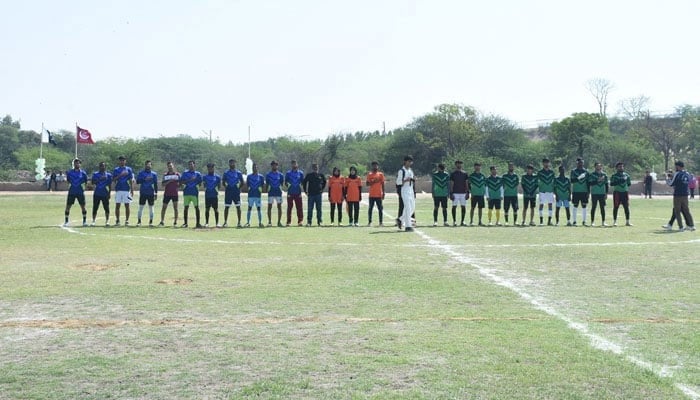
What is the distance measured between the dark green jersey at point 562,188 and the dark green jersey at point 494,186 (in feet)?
5.32

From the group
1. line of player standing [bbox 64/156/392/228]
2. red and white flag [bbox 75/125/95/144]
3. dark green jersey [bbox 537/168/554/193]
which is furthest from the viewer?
red and white flag [bbox 75/125/95/144]

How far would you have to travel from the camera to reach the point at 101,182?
70.0ft

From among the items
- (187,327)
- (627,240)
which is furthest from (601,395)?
(627,240)

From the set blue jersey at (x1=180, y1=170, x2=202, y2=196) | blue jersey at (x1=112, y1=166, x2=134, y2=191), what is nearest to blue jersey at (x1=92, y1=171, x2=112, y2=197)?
blue jersey at (x1=112, y1=166, x2=134, y2=191)

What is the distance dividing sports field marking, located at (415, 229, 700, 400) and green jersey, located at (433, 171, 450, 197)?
8104 mm

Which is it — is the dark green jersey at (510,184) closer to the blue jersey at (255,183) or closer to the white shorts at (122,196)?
the blue jersey at (255,183)

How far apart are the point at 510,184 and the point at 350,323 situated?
15962 millimetres

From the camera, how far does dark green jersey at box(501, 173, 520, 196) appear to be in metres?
22.6

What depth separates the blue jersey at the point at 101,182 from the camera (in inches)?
839

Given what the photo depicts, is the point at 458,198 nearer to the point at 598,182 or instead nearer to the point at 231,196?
the point at 598,182

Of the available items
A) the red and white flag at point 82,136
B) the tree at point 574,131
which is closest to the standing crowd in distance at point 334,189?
the red and white flag at point 82,136

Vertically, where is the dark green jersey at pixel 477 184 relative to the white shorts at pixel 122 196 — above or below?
above

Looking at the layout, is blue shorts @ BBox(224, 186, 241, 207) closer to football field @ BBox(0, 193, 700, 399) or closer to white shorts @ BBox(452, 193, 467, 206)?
white shorts @ BBox(452, 193, 467, 206)

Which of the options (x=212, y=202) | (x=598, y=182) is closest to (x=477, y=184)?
(x=598, y=182)
